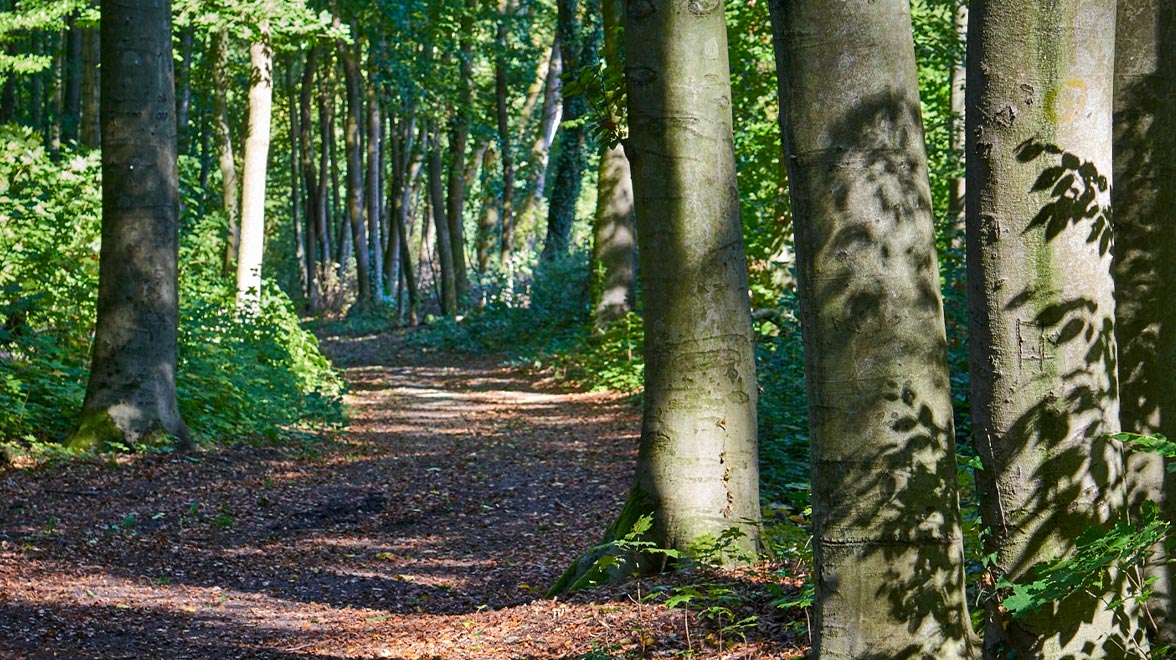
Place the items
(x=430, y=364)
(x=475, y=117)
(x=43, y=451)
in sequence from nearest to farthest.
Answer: (x=43, y=451) < (x=430, y=364) < (x=475, y=117)

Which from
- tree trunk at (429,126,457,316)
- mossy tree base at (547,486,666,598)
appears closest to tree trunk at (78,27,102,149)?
tree trunk at (429,126,457,316)

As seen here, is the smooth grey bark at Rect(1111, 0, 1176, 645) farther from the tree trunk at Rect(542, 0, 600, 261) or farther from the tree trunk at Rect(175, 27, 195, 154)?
the tree trunk at Rect(175, 27, 195, 154)

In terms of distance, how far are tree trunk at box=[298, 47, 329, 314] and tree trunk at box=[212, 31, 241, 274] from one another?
6.80 metres

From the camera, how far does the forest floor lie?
474 centimetres

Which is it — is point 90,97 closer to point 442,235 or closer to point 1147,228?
point 442,235

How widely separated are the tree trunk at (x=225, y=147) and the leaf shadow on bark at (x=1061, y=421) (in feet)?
52.3

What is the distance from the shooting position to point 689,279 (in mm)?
5109

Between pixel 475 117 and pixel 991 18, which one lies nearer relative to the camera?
pixel 991 18

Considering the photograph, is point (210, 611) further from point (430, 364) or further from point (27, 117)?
point (27, 117)

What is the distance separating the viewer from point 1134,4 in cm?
347

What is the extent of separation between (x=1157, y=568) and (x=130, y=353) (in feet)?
27.9

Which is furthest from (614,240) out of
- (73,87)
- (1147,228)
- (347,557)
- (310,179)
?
(310,179)

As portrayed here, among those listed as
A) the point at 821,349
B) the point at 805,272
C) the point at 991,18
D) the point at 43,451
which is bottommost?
the point at 43,451

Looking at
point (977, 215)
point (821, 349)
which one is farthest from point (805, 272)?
point (977, 215)
